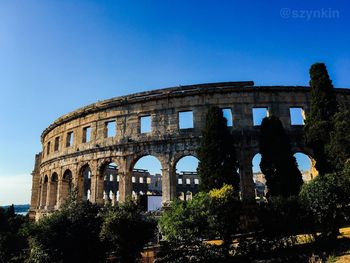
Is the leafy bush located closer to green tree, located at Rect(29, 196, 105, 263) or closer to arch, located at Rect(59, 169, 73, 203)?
green tree, located at Rect(29, 196, 105, 263)

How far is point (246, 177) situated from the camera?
21.0 meters

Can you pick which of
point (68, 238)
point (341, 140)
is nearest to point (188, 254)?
point (68, 238)

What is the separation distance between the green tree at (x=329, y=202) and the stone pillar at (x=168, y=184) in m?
9.80

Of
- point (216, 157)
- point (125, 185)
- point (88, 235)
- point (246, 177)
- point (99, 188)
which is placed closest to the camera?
point (88, 235)

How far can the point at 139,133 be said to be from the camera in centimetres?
2303

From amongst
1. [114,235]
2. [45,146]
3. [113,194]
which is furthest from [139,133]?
[113,194]

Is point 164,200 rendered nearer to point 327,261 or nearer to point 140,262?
point 140,262

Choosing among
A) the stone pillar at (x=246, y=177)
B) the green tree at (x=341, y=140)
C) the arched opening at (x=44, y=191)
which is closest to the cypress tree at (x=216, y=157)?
the stone pillar at (x=246, y=177)

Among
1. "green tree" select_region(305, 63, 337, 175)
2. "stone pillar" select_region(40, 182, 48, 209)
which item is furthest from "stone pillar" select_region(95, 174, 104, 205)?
"green tree" select_region(305, 63, 337, 175)

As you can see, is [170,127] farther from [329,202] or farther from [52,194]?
[52,194]

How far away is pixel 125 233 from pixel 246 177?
40.1 feet

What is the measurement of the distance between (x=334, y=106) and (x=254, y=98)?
5.53 meters

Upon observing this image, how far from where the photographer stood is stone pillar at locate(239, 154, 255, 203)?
67.9 ft

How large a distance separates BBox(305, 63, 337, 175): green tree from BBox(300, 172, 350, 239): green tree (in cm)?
555
